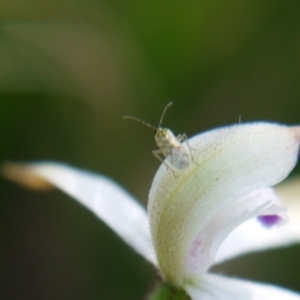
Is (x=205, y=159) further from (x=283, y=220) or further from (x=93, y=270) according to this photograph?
(x=93, y=270)

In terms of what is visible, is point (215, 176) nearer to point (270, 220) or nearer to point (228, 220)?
point (228, 220)

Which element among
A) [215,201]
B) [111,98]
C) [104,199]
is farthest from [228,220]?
[111,98]

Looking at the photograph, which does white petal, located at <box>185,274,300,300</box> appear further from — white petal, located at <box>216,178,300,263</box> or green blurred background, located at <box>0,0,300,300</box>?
green blurred background, located at <box>0,0,300,300</box>

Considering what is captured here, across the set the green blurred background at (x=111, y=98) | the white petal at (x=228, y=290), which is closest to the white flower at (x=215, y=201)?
the white petal at (x=228, y=290)

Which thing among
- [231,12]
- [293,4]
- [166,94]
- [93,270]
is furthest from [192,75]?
[93,270]

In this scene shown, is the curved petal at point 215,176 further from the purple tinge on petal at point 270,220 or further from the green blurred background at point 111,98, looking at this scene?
the green blurred background at point 111,98
